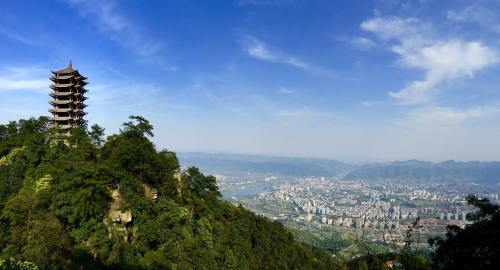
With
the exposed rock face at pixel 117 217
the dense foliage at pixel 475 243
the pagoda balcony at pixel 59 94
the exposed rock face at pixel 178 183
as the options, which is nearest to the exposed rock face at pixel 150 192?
the exposed rock face at pixel 117 217

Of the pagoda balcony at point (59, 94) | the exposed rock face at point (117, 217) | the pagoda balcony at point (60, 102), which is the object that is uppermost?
the pagoda balcony at point (59, 94)

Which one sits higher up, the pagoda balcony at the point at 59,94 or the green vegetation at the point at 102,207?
the pagoda balcony at the point at 59,94

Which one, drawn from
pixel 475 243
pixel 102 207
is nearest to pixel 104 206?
pixel 102 207

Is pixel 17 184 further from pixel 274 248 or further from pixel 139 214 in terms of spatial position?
pixel 274 248

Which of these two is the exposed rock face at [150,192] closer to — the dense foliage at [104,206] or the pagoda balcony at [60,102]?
the dense foliage at [104,206]

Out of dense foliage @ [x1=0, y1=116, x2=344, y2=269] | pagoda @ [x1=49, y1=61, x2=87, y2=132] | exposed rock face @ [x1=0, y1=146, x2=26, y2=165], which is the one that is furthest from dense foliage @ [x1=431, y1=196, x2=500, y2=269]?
pagoda @ [x1=49, y1=61, x2=87, y2=132]

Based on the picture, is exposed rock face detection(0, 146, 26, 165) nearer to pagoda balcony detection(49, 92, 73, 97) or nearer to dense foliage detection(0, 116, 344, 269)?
dense foliage detection(0, 116, 344, 269)

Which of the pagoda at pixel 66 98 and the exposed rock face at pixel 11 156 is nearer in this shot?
the exposed rock face at pixel 11 156

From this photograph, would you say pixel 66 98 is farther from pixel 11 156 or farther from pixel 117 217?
pixel 117 217

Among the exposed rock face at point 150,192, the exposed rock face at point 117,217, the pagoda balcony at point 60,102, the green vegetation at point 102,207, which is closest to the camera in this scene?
the green vegetation at point 102,207
